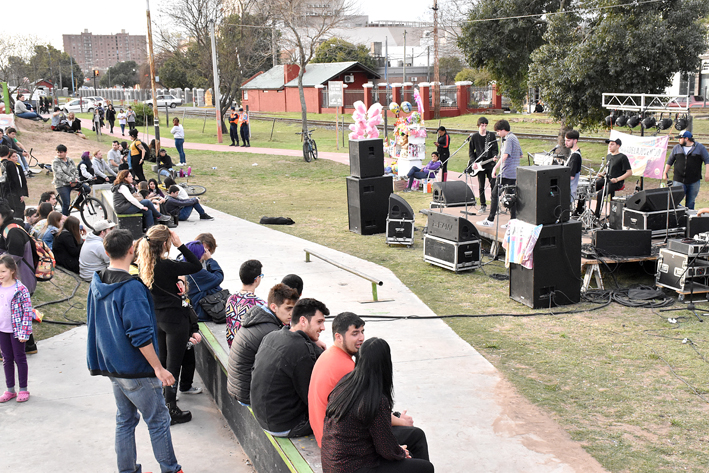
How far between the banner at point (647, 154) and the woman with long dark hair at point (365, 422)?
15.2 meters

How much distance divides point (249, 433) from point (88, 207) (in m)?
11.6

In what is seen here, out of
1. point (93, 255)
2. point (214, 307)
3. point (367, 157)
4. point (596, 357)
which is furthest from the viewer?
point (367, 157)

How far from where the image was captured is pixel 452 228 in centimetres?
1058

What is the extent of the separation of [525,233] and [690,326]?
7.47 feet

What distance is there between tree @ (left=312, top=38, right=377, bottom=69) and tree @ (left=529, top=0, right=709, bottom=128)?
4772 cm

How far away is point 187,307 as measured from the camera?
529cm

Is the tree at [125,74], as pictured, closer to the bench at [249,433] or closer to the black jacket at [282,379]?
the bench at [249,433]

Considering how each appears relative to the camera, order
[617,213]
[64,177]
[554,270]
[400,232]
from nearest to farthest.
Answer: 1. [554,270]
2. [617,213]
3. [400,232]
4. [64,177]

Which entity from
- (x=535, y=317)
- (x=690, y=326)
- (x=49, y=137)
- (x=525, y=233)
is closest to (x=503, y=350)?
(x=535, y=317)

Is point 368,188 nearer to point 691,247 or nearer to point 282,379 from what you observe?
point 691,247

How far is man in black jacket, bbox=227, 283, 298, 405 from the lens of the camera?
4556 millimetres

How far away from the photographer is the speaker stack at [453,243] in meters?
10.5

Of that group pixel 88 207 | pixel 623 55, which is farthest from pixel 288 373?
pixel 623 55

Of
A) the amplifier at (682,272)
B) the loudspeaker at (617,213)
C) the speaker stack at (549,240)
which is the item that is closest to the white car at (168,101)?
the loudspeaker at (617,213)
